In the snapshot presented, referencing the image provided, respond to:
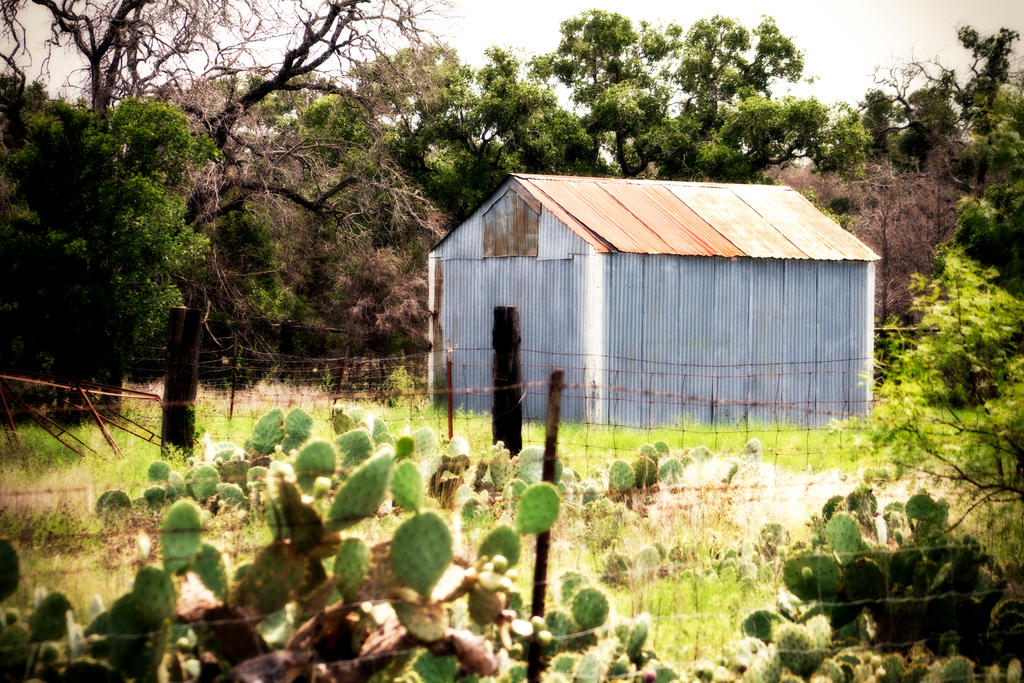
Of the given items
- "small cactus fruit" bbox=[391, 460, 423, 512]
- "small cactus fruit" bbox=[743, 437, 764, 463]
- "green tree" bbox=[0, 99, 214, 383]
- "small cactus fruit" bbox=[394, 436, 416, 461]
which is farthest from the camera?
"green tree" bbox=[0, 99, 214, 383]

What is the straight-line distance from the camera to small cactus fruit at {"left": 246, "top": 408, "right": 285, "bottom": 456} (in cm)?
777

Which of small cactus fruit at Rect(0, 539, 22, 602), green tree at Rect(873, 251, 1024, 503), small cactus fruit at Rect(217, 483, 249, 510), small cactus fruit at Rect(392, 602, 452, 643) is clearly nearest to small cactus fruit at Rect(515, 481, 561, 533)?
small cactus fruit at Rect(392, 602, 452, 643)

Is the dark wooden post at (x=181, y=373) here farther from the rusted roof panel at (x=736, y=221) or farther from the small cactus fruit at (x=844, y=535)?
the rusted roof panel at (x=736, y=221)

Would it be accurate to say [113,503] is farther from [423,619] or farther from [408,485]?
[423,619]

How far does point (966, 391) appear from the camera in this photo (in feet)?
20.7

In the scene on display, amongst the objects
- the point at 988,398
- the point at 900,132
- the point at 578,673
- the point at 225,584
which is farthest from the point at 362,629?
the point at 900,132

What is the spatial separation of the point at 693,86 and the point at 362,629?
91.1ft

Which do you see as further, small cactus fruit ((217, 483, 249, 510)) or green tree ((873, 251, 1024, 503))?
small cactus fruit ((217, 483, 249, 510))

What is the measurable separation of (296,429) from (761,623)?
422 centimetres

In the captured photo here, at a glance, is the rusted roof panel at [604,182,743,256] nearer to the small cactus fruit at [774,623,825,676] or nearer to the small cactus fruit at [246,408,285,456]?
the small cactus fruit at [246,408,285,456]

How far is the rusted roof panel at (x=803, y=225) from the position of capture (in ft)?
54.9

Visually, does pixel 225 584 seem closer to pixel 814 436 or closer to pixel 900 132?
pixel 814 436

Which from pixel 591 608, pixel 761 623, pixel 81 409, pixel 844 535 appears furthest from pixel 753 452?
pixel 81 409

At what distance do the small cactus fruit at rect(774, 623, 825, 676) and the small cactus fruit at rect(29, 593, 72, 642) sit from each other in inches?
125
